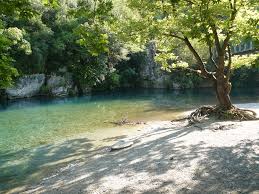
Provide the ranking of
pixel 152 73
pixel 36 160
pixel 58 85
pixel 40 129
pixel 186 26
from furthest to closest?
pixel 152 73 → pixel 58 85 → pixel 40 129 → pixel 186 26 → pixel 36 160

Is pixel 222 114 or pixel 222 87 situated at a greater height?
pixel 222 87

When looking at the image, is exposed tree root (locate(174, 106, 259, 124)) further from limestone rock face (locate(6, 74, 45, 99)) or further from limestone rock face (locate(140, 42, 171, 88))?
limestone rock face (locate(140, 42, 171, 88))

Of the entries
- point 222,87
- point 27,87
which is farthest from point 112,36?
point 222,87

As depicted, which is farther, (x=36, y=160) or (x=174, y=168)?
(x=36, y=160)

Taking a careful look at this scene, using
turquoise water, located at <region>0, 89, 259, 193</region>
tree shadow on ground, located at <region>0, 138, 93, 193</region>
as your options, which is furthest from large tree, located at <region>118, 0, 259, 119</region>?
tree shadow on ground, located at <region>0, 138, 93, 193</region>

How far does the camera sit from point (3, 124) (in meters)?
27.0

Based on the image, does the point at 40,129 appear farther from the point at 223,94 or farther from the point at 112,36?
the point at 112,36

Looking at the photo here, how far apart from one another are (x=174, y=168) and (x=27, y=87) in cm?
Answer: 4176

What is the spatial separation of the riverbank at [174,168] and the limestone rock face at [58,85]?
119 ft

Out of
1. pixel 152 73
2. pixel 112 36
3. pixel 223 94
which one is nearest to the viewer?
pixel 223 94

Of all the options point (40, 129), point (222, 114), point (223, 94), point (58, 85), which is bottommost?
point (40, 129)

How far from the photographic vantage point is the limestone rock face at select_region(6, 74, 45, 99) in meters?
47.8

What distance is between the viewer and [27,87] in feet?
163

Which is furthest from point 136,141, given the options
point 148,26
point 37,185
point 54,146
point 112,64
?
point 112,64
